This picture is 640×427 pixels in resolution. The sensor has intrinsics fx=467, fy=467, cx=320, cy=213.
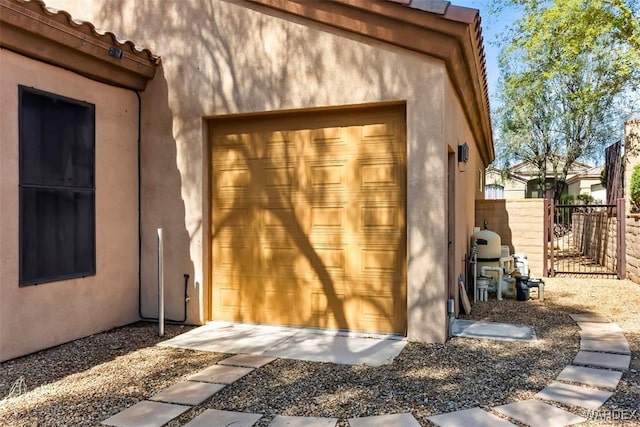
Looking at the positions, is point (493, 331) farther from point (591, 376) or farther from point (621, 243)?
point (621, 243)

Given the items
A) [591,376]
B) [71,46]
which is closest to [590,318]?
[591,376]

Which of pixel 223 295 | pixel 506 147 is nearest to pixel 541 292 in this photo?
pixel 223 295

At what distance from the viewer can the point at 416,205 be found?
17.2 ft

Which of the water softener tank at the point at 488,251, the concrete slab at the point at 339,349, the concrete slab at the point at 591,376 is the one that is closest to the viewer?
the concrete slab at the point at 591,376

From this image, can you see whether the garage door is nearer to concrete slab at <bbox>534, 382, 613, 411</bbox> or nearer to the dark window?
the dark window

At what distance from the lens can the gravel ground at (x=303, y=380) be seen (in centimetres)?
354

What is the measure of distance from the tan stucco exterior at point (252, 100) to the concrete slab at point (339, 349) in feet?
1.52

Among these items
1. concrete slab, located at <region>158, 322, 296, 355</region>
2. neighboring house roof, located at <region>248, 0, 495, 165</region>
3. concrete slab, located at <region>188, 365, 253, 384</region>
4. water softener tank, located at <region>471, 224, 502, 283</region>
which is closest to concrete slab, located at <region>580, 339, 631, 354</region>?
water softener tank, located at <region>471, 224, 502, 283</region>

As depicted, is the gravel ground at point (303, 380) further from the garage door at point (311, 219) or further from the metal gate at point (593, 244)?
the metal gate at point (593, 244)

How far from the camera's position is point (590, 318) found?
653 cm

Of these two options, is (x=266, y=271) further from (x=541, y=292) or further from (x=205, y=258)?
(x=541, y=292)

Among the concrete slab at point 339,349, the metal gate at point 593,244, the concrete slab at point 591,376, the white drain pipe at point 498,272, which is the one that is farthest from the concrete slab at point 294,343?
the metal gate at point 593,244

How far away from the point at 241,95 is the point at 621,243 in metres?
9.28

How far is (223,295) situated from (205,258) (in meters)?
0.56
